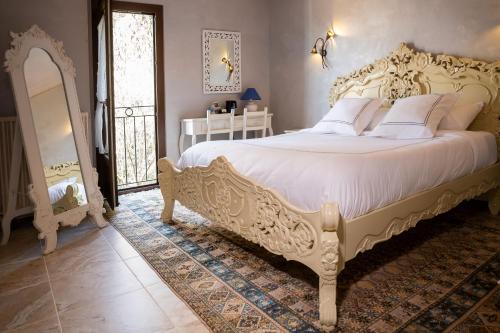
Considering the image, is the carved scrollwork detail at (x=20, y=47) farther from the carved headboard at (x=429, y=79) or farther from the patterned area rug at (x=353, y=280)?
the carved headboard at (x=429, y=79)

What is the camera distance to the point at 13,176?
3.19 m

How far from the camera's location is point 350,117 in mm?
3908

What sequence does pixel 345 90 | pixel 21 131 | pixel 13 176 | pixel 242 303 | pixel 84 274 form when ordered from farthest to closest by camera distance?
pixel 345 90
pixel 13 176
pixel 21 131
pixel 84 274
pixel 242 303

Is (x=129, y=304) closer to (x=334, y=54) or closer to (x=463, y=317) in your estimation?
(x=463, y=317)

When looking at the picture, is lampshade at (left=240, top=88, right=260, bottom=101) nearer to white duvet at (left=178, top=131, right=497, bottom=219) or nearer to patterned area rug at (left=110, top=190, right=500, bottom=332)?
white duvet at (left=178, top=131, right=497, bottom=219)

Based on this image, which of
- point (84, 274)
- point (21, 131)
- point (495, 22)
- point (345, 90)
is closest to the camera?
point (84, 274)

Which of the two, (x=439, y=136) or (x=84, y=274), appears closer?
(x=84, y=274)

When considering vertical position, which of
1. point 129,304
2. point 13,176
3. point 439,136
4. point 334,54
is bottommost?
point 129,304

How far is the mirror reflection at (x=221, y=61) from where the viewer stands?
5.35 metres

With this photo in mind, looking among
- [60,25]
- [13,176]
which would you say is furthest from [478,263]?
[60,25]

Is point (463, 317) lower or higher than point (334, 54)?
lower

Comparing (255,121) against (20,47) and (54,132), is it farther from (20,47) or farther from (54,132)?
(20,47)

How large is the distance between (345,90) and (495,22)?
1611mm

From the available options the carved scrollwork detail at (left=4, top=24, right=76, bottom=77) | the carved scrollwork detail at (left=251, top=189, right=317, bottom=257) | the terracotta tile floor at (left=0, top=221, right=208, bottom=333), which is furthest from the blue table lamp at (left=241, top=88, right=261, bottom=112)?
the carved scrollwork detail at (left=251, top=189, right=317, bottom=257)
